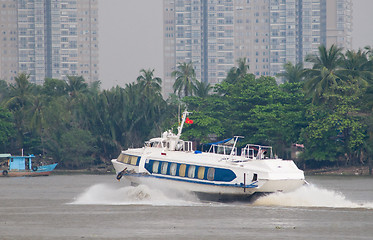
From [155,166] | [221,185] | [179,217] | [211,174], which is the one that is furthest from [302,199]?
[155,166]

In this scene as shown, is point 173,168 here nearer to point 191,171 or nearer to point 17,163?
point 191,171

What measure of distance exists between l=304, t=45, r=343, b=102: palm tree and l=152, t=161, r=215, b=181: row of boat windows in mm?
49035

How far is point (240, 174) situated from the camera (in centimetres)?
4062

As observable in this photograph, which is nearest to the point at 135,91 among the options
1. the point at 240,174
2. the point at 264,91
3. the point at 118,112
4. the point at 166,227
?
the point at 118,112

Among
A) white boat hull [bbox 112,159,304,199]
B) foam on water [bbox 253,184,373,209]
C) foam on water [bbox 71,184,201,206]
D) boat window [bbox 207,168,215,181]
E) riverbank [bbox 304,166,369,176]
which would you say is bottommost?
riverbank [bbox 304,166,369,176]

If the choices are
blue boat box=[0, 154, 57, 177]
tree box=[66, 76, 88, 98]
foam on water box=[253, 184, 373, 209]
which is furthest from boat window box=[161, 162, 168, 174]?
tree box=[66, 76, 88, 98]

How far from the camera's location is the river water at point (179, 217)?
30.1 meters

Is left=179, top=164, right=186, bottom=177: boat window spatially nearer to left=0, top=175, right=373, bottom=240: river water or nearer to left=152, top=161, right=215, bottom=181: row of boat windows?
left=152, top=161, right=215, bottom=181: row of boat windows

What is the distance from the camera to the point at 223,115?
108m

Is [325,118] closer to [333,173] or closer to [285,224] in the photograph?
[333,173]

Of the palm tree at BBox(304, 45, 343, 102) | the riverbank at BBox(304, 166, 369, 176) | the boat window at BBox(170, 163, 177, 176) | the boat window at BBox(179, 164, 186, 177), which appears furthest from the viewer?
the palm tree at BBox(304, 45, 343, 102)

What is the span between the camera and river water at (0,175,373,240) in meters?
30.1

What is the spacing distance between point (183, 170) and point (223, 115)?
64869mm

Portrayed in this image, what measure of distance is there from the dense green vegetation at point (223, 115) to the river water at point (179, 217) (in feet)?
148
